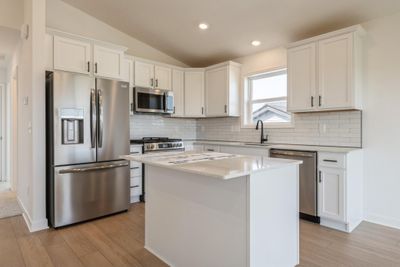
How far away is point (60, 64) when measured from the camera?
3.17 metres

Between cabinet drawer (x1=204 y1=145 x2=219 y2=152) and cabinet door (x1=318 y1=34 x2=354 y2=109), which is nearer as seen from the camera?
cabinet door (x1=318 y1=34 x2=354 y2=109)

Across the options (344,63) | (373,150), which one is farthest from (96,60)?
(373,150)

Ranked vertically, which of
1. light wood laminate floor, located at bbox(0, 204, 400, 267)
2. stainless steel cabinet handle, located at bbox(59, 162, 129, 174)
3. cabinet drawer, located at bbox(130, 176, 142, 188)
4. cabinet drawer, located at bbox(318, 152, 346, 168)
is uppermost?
cabinet drawer, located at bbox(318, 152, 346, 168)

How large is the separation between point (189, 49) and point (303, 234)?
3.53m

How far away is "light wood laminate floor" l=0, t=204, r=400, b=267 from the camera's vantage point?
223 centimetres

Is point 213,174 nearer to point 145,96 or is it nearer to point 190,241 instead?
point 190,241

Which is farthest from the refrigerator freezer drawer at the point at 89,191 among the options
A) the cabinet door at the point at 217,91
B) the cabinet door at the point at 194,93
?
the cabinet door at the point at 217,91

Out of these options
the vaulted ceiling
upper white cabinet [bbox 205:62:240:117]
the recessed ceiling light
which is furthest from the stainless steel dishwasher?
the recessed ceiling light

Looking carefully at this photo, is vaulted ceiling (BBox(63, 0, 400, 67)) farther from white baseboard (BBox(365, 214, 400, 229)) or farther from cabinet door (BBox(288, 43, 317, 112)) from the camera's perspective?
white baseboard (BBox(365, 214, 400, 229))

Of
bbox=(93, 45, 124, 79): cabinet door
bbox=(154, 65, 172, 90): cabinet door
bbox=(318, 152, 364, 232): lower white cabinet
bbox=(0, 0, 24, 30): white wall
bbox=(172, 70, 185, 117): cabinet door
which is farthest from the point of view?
bbox=(172, 70, 185, 117): cabinet door

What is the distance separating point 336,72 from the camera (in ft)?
10.2

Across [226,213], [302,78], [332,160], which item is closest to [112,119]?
[226,213]

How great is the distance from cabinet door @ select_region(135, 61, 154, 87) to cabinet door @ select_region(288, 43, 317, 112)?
2271 millimetres

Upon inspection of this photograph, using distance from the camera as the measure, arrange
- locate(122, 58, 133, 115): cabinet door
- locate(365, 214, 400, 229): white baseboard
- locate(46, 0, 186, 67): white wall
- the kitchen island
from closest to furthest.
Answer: the kitchen island, locate(365, 214, 400, 229): white baseboard, locate(46, 0, 186, 67): white wall, locate(122, 58, 133, 115): cabinet door
